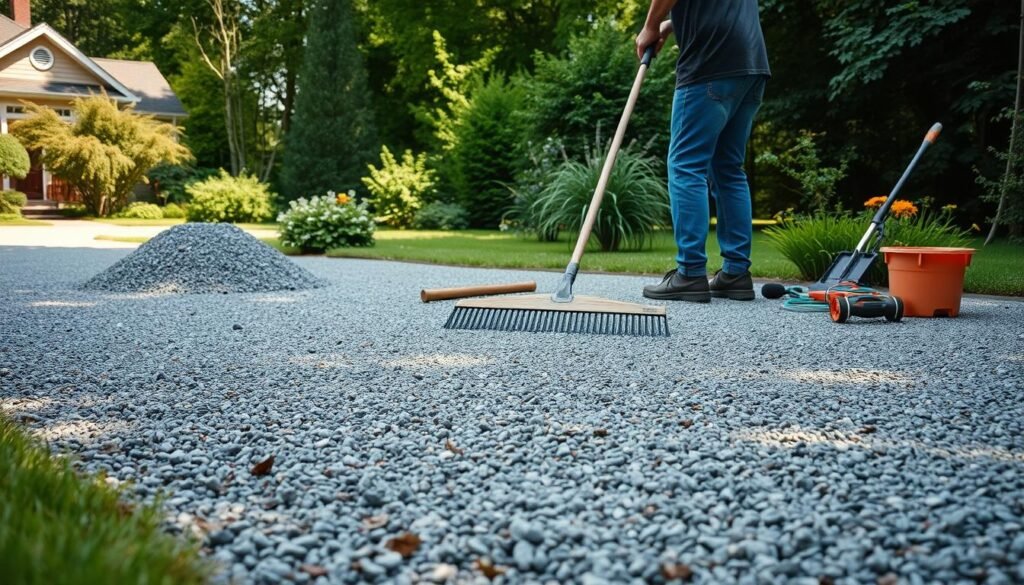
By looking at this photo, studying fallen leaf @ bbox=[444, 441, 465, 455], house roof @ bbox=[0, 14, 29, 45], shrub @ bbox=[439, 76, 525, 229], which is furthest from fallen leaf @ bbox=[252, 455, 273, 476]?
house roof @ bbox=[0, 14, 29, 45]

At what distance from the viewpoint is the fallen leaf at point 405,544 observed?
3.51ft

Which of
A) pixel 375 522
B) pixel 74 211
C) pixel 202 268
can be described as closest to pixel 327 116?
pixel 74 211

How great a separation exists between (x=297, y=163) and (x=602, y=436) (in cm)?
1961

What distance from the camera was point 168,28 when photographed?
27922mm

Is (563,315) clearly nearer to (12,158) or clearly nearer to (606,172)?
(606,172)

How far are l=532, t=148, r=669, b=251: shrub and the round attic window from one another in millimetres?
18942

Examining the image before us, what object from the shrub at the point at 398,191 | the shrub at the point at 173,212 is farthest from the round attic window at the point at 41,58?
the shrub at the point at 398,191

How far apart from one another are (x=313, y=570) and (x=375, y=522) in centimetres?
17

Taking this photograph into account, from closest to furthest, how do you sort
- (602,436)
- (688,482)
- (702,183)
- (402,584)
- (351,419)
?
1. (402,584)
2. (688,482)
3. (602,436)
4. (351,419)
5. (702,183)

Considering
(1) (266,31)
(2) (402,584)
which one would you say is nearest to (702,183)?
(2) (402,584)

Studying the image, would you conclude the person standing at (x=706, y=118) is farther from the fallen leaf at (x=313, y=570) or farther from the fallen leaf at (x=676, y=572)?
the fallen leaf at (x=313, y=570)

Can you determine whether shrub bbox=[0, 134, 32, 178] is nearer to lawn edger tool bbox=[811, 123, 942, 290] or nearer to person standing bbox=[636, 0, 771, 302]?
person standing bbox=[636, 0, 771, 302]

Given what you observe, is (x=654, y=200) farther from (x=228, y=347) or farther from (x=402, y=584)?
(x=402, y=584)

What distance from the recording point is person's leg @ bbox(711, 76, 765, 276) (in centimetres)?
390
